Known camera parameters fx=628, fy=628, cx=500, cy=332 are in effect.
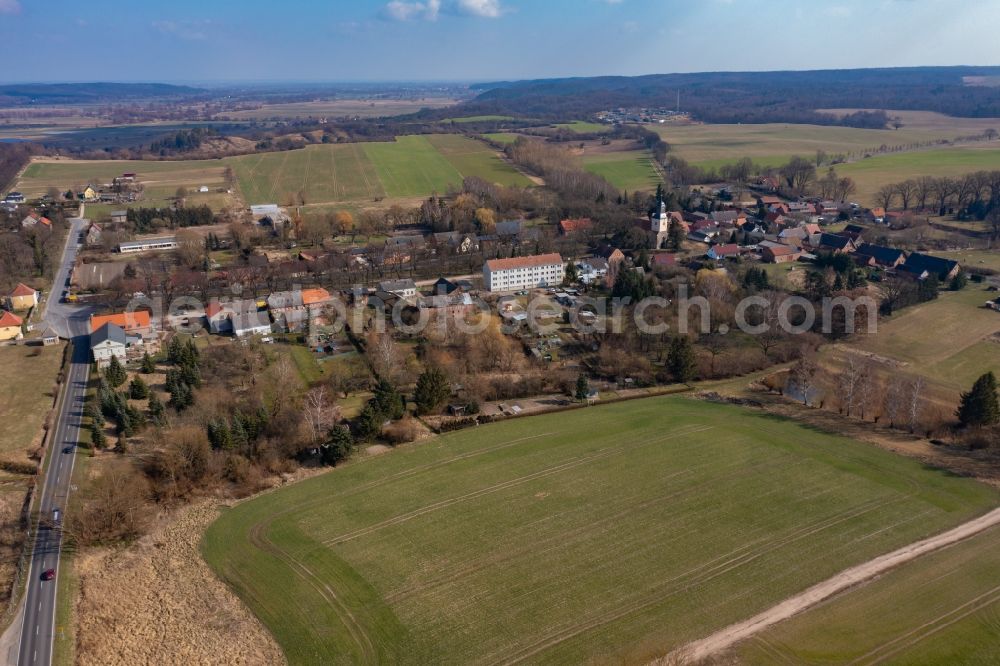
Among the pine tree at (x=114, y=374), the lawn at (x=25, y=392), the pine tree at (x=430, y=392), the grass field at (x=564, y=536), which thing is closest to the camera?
the grass field at (x=564, y=536)

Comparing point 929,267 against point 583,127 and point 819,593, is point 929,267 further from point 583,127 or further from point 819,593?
point 583,127

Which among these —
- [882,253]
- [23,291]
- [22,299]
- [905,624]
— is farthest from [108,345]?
[882,253]

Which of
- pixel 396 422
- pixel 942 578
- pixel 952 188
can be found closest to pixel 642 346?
pixel 396 422

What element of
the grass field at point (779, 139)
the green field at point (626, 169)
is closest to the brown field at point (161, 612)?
the green field at point (626, 169)

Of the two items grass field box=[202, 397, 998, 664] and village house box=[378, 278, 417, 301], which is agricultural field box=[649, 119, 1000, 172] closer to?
village house box=[378, 278, 417, 301]

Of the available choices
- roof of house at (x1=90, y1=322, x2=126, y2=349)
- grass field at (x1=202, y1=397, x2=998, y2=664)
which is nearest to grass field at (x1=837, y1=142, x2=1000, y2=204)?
grass field at (x1=202, y1=397, x2=998, y2=664)

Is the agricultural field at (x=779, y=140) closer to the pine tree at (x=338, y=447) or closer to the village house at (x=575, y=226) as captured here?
the village house at (x=575, y=226)

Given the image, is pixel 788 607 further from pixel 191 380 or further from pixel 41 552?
pixel 191 380

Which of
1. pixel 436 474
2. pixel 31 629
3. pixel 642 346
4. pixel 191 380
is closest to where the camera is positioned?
pixel 31 629
